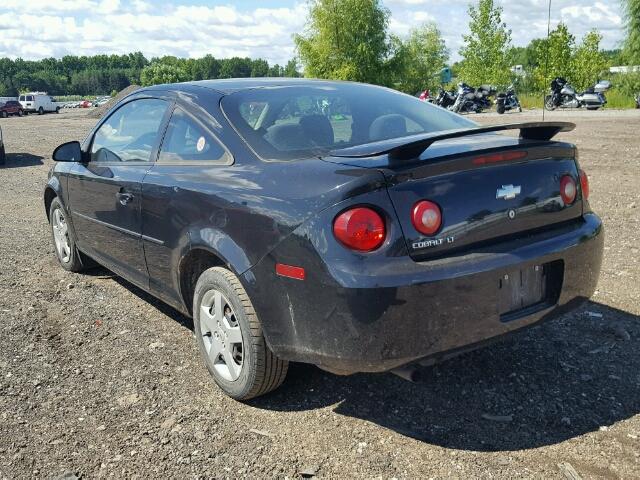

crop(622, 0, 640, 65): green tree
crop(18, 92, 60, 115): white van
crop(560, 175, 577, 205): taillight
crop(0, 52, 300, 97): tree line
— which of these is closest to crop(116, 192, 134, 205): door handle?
crop(560, 175, 577, 205): taillight

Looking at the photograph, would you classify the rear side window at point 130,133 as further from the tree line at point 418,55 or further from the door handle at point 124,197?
the tree line at point 418,55

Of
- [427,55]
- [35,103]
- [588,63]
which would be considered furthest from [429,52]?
[35,103]

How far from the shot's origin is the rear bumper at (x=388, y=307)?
2537 mm

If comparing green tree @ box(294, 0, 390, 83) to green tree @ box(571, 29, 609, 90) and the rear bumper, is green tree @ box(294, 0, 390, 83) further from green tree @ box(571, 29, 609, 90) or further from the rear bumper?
the rear bumper

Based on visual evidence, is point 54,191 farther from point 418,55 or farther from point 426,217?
point 418,55

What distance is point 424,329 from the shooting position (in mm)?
2594

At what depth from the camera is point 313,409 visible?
321 cm

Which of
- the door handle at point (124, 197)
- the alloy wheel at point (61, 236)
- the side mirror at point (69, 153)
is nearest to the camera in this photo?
the door handle at point (124, 197)

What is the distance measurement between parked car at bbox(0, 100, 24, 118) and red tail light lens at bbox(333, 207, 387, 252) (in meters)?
61.8

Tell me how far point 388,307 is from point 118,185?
7.66 ft

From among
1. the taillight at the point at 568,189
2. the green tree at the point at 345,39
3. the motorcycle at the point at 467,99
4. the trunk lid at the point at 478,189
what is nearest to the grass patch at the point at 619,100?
the motorcycle at the point at 467,99

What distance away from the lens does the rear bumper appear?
8.32 ft

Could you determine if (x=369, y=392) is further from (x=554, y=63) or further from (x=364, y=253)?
(x=554, y=63)

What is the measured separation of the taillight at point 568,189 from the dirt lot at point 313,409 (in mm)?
988
